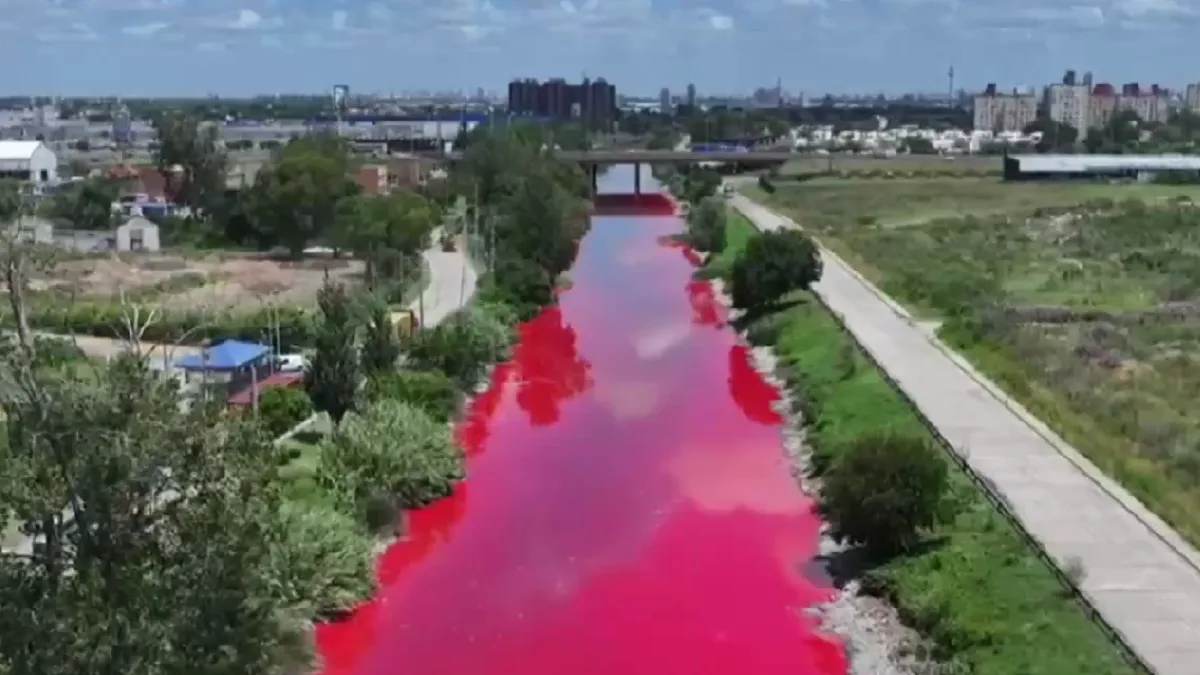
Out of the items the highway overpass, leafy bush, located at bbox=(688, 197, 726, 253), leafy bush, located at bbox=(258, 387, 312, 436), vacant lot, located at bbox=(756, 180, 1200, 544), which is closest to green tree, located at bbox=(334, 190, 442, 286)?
leafy bush, located at bbox=(688, 197, 726, 253)

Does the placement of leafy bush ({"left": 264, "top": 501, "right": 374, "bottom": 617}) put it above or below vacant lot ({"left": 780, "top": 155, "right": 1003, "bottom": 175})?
below

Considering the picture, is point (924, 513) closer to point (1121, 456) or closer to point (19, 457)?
point (1121, 456)

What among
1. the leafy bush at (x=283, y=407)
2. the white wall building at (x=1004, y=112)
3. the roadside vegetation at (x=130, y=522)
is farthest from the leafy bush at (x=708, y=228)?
the white wall building at (x=1004, y=112)

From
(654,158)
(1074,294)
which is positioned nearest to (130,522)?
(1074,294)

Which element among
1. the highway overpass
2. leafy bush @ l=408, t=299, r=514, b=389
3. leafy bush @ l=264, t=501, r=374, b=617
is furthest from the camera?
the highway overpass

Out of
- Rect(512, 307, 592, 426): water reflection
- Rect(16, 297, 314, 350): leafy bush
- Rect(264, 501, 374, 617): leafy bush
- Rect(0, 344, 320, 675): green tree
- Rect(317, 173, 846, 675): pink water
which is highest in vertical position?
Rect(0, 344, 320, 675): green tree

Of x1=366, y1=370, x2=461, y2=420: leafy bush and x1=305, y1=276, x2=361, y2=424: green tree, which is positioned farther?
x1=366, y1=370, x2=461, y2=420: leafy bush

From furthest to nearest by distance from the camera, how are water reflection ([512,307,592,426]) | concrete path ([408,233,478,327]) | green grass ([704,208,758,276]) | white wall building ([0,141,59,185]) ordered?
white wall building ([0,141,59,185]) → green grass ([704,208,758,276]) → concrete path ([408,233,478,327]) → water reflection ([512,307,592,426])

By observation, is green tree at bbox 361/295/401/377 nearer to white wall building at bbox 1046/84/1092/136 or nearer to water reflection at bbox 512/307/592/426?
water reflection at bbox 512/307/592/426
